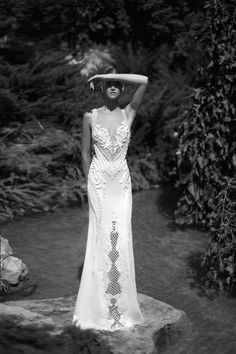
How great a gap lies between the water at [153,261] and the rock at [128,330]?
149 mm

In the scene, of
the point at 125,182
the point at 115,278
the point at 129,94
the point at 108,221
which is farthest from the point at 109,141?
the point at 129,94

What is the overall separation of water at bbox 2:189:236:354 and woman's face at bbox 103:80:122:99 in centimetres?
208

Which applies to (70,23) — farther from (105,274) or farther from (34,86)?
(105,274)

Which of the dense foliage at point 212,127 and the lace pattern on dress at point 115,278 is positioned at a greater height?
the dense foliage at point 212,127

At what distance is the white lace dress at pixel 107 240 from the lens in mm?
4238

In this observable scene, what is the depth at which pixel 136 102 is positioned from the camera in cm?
434

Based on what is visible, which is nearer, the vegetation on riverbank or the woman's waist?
the woman's waist

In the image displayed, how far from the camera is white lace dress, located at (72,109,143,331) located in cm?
424

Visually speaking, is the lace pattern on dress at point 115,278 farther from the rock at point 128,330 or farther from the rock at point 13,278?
the rock at point 13,278

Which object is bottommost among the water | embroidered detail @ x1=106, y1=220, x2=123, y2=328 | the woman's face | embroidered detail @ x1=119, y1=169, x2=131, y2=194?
the water

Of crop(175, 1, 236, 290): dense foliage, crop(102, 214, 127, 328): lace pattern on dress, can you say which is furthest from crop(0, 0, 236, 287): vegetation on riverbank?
crop(102, 214, 127, 328): lace pattern on dress

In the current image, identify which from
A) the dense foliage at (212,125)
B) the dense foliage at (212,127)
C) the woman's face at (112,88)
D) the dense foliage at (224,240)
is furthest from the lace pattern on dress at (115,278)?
the dense foliage at (212,125)

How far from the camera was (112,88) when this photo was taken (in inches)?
164

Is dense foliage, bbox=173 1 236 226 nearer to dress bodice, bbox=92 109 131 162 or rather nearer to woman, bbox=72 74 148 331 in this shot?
woman, bbox=72 74 148 331
